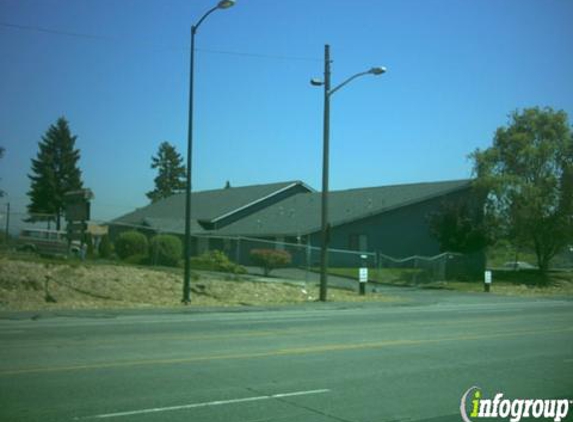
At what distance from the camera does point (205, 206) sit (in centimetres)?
6206

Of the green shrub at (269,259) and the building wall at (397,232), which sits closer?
the green shrub at (269,259)

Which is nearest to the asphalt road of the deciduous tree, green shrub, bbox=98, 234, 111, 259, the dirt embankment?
the dirt embankment

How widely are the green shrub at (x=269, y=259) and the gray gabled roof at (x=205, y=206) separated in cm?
1529

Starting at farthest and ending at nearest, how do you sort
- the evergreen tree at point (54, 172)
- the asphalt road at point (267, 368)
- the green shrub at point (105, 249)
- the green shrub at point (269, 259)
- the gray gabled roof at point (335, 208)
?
the evergreen tree at point (54, 172)
the gray gabled roof at point (335, 208)
the green shrub at point (105, 249)
the green shrub at point (269, 259)
the asphalt road at point (267, 368)

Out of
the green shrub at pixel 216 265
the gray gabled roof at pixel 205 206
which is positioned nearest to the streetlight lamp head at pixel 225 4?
the green shrub at pixel 216 265

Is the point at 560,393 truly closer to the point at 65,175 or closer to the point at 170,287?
the point at 170,287

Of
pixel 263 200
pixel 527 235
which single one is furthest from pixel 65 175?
pixel 527 235

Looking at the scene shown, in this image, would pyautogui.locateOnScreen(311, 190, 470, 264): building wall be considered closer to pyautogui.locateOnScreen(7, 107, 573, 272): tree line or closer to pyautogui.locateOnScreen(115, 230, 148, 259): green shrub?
pyautogui.locateOnScreen(7, 107, 573, 272): tree line

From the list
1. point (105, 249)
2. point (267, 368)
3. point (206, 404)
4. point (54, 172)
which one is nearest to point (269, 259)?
point (105, 249)

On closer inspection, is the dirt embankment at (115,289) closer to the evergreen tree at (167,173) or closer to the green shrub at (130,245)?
the green shrub at (130,245)

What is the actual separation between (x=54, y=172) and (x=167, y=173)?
2844cm

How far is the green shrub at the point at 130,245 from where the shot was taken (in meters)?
39.3

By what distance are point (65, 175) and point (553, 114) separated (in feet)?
189

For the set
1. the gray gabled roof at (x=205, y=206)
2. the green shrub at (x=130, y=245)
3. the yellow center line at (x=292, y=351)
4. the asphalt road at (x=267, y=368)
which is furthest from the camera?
the gray gabled roof at (x=205, y=206)
